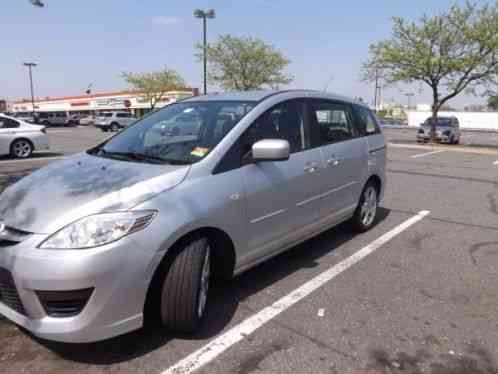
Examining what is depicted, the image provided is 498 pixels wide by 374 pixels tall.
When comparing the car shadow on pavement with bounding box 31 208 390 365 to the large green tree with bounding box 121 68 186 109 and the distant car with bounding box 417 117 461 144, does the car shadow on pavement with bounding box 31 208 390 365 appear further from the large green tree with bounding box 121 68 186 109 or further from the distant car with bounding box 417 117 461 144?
the large green tree with bounding box 121 68 186 109

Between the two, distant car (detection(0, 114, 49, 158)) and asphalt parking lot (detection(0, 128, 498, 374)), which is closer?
asphalt parking lot (detection(0, 128, 498, 374))

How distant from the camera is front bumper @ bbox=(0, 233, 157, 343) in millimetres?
2143

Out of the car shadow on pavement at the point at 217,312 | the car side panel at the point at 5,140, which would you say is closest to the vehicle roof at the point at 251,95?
the car shadow on pavement at the point at 217,312

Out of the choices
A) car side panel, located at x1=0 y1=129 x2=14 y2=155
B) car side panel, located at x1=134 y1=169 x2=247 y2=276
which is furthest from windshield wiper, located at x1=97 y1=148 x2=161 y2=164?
car side panel, located at x1=0 y1=129 x2=14 y2=155

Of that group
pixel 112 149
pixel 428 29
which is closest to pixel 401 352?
pixel 112 149

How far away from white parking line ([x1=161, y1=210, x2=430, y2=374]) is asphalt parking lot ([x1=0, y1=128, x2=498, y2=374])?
0.01m

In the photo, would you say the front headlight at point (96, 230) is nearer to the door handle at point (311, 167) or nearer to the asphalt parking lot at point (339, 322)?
the asphalt parking lot at point (339, 322)

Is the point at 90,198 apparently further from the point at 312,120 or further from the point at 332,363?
the point at 312,120

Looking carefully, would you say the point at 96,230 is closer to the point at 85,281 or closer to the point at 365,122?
the point at 85,281

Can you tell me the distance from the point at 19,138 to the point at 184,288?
11245mm

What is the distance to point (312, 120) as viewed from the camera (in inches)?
153

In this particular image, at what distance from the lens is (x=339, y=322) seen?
294 centimetres

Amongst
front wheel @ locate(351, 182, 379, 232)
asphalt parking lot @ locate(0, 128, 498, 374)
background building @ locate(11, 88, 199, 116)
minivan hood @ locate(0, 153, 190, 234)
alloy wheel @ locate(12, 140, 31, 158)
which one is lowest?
asphalt parking lot @ locate(0, 128, 498, 374)

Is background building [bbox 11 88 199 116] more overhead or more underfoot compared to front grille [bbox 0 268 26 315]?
more overhead
